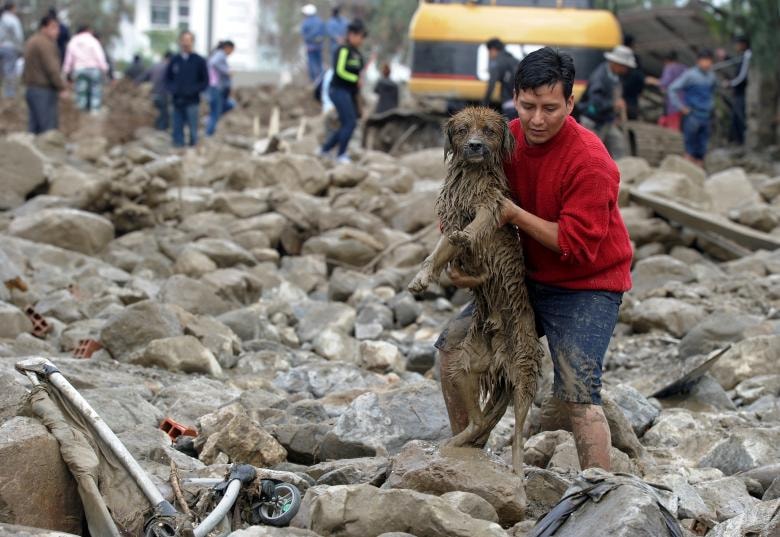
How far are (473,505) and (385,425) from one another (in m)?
1.53

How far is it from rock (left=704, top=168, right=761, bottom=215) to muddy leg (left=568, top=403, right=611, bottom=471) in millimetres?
10218

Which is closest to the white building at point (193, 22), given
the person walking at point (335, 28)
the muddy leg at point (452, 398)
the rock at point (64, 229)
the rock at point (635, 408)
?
the person walking at point (335, 28)

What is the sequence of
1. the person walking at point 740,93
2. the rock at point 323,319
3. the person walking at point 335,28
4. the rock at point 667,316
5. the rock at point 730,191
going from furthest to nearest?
1. the person walking at point 335,28
2. the person walking at point 740,93
3. the rock at point 730,191
4. the rock at point 323,319
5. the rock at point 667,316

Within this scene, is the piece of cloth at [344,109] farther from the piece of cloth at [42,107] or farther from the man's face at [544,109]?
the man's face at [544,109]

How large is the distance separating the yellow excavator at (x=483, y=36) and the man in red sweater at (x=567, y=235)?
1276cm

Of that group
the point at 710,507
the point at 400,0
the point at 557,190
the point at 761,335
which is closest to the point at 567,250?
the point at 557,190

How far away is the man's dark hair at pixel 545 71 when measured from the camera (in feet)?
15.0

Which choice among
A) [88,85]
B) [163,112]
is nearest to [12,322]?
[88,85]

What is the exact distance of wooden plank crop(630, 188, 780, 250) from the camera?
12422 mm

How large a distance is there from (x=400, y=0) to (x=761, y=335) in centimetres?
4591

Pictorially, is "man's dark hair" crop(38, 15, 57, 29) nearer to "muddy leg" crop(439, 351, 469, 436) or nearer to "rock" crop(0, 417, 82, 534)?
"muddy leg" crop(439, 351, 469, 436)

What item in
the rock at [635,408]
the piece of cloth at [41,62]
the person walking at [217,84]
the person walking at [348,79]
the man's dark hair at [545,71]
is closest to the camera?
the man's dark hair at [545,71]

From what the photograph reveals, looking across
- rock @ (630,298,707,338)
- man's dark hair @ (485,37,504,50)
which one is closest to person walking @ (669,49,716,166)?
man's dark hair @ (485,37,504,50)

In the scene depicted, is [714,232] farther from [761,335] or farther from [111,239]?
[111,239]
